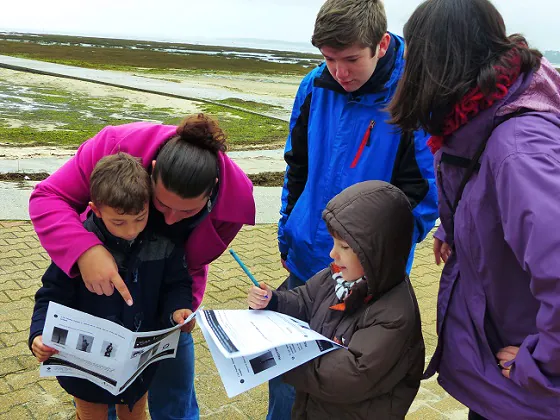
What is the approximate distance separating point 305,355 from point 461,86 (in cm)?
88

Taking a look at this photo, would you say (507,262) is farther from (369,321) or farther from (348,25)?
(348,25)

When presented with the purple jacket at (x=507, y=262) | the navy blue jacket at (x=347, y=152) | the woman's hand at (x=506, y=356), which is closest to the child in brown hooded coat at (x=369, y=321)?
the purple jacket at (x=507, y=262)

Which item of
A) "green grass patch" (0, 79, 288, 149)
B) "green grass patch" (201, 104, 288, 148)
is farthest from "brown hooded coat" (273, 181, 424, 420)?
"green grass patch" (201, 104, 288, 148)

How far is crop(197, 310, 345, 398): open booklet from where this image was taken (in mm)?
1754

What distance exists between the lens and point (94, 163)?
87.8 inches

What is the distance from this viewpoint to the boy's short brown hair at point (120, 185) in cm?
203

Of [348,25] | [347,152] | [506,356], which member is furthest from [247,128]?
[506,356]

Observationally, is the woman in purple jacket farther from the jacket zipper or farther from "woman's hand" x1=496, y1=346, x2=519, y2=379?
the jacket zipper

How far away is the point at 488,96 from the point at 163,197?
1.10 m

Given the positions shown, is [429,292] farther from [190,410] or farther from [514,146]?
[514,146]

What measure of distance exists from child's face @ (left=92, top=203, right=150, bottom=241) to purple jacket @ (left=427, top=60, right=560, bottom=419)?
0.98 m

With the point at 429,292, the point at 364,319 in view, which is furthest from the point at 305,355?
the point at 429,292

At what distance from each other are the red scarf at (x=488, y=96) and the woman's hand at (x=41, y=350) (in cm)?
147

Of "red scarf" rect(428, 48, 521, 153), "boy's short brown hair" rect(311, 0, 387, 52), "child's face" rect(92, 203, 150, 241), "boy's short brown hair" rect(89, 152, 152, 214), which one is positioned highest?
"boy's short brown hair" rect(311, 0, 387, 52)
